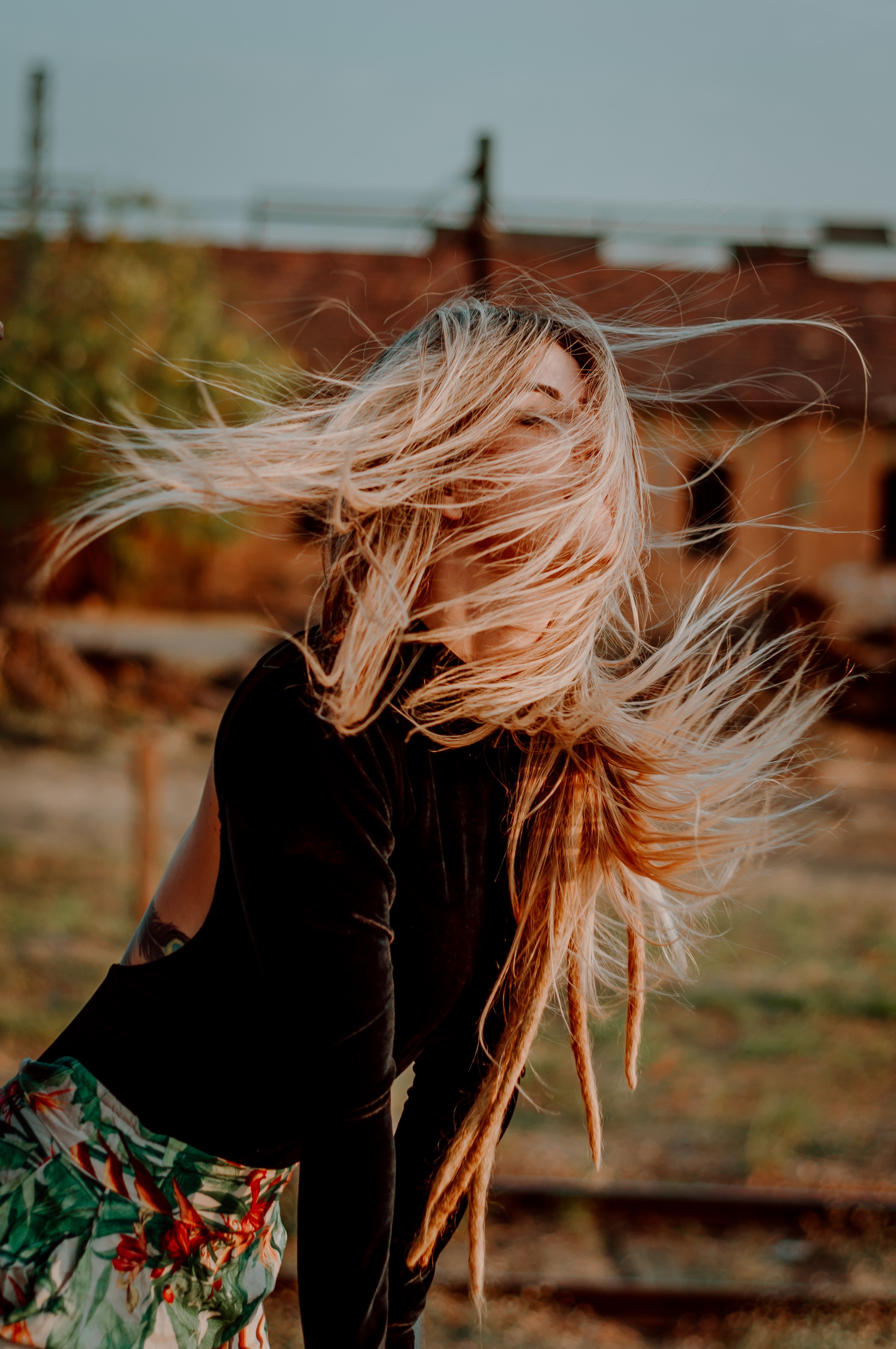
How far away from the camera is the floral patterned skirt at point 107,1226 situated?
1186mm

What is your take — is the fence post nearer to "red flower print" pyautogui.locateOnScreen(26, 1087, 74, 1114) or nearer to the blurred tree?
"red flower print" pyautogui.locateOnScreen(26, 1087, 74, 1114)

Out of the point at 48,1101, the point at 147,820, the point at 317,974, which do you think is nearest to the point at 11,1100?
the point at 48,1101

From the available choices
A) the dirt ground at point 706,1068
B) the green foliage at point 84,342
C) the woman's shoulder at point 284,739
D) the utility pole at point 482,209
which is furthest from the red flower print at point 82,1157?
the green foliage at point 84,342

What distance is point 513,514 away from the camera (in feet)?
4.53

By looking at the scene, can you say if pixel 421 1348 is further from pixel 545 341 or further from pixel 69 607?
pixel 69 607

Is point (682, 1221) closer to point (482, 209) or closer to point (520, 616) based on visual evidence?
point (520, 616)

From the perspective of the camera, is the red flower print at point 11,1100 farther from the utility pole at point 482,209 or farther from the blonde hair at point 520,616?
the utility pole at point 482,209

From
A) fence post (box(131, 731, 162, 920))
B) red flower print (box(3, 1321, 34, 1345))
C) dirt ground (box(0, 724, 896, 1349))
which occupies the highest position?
red flower print (box(3, 1321, 34, 1345))

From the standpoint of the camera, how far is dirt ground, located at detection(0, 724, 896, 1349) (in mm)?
3576

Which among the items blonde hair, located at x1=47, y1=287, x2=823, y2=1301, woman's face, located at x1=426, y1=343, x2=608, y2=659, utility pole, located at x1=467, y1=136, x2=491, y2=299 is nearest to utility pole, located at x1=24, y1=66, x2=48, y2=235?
utility pole, located at x1=467, y1=136, x2=491, y2=299

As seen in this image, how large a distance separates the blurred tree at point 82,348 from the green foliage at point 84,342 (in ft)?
0.05

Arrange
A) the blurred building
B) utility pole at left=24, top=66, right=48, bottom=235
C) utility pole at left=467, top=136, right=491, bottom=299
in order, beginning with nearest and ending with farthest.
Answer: utility pole at left=467, top=136, right=491, bottom=299, utility pole at left=24, top=66, right=48, bottom=235, the blurred building

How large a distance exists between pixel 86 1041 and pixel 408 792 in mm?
484

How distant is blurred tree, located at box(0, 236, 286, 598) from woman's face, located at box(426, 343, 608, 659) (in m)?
11.3
